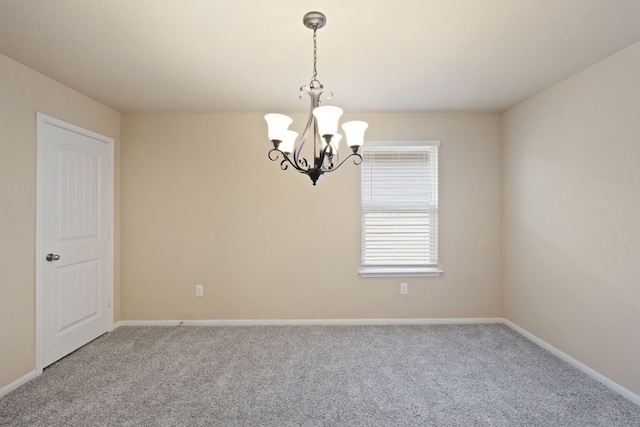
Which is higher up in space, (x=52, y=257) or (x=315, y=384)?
(x=52, y=257)

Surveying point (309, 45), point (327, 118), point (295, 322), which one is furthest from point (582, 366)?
point (309, 45)

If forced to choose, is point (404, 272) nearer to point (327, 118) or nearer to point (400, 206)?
point (400, 206)

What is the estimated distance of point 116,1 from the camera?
1.70 metres

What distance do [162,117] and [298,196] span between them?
5.85 feet

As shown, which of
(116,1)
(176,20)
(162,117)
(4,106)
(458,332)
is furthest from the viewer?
(162,117)

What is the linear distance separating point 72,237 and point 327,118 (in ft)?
8.91

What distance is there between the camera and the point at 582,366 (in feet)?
8.34

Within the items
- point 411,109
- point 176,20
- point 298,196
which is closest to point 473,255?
point 411,109

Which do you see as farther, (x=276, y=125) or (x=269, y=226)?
(x=269, y=226)

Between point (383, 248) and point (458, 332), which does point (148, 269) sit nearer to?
point (383, 248)

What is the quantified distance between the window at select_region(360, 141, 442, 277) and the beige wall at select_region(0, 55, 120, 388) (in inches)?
117

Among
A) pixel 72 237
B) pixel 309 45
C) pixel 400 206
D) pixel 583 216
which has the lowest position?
pixel 72 237

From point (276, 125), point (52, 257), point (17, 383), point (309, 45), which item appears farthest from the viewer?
Answer: point (52, 257)

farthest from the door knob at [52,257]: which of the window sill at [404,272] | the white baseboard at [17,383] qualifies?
the window sill at [404,272]
